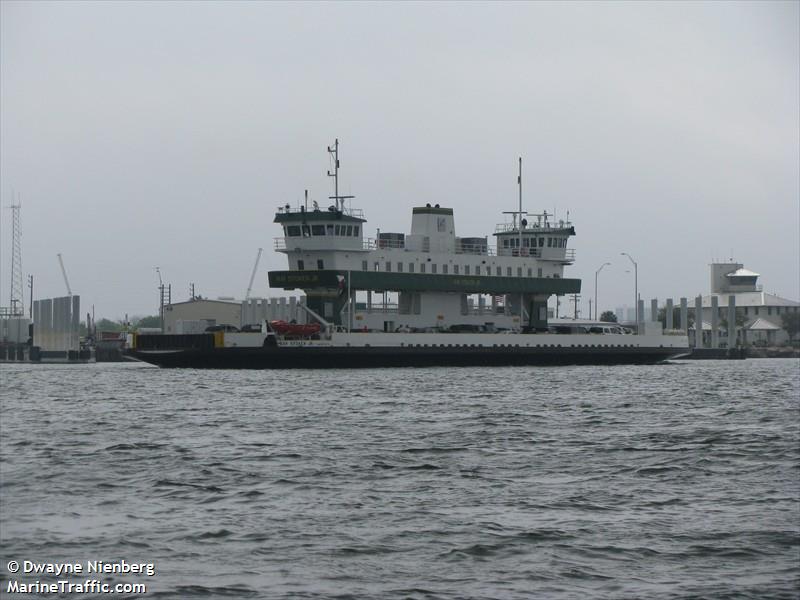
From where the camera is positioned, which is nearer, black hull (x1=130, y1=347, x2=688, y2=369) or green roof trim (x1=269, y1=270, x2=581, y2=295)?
black hull (x1=130, y1=347, x2=688, y2=369)

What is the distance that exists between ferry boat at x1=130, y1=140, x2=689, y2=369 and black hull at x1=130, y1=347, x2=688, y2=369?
83 mm

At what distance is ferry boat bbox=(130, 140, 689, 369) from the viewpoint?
7450 centimetres

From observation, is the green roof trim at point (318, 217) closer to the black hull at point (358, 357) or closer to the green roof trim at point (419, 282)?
the green roof trim at point (419, 282)

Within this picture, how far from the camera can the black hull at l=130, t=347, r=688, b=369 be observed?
73188 mm

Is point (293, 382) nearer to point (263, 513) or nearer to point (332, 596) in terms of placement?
point (263, 513)

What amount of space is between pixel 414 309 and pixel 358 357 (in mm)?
9212

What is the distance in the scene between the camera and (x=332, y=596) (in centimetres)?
1584

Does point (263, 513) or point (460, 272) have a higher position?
point (460, 272)

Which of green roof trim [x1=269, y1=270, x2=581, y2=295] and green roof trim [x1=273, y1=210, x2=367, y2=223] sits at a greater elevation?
green roof trim [x1=273, y1=210, x2=367, y2=223]

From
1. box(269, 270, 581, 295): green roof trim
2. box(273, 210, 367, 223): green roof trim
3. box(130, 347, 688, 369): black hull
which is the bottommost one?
box(130, 347, 688, 369): black hull

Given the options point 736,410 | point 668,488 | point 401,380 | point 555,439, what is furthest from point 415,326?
point 668,488

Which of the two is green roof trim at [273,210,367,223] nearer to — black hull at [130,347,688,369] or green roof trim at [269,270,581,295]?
green roof trim at [269,270,581,295]

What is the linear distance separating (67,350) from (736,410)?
9480 cm

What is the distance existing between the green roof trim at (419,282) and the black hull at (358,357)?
17.2 ft
